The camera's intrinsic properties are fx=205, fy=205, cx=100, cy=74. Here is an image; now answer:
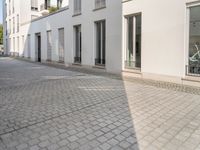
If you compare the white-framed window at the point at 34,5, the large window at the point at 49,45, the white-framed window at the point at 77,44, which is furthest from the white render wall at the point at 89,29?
the white-framed window at the point at 34,5

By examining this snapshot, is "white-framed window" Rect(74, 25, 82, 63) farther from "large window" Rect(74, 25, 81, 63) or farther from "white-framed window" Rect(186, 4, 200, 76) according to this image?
"white-framed window" Rect(186, 4, 200, 76)

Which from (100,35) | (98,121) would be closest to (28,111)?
(98,121)

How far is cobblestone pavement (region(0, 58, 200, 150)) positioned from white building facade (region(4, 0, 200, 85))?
1811 millimetres

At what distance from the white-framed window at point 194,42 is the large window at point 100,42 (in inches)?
208

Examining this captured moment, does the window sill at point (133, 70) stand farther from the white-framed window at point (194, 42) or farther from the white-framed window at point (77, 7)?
the white-framed window at point (77, 7)

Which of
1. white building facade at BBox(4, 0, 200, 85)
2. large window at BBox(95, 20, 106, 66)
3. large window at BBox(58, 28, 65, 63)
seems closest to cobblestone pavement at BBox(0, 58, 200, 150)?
white building facade at BBox(4, 0, 200, 85)

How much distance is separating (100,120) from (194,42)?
17.4ft

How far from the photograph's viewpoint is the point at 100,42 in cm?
1220

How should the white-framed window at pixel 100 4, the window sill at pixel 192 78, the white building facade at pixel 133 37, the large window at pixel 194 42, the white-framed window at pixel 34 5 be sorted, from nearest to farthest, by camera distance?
the window sill at pixel 192 78 → the large window at pixel 194 42 → the white building facade at pixel 133 37 → the white-framed window at pixel 100 4 → the white-framed window at pixel 34 5

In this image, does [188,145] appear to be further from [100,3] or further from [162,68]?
[100,3]

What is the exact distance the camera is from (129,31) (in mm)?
10133

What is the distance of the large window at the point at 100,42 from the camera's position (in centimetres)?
1190

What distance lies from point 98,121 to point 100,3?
922 centimetres

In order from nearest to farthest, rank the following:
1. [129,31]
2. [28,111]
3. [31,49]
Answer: [28,111] < [129,31] < [31,49]
